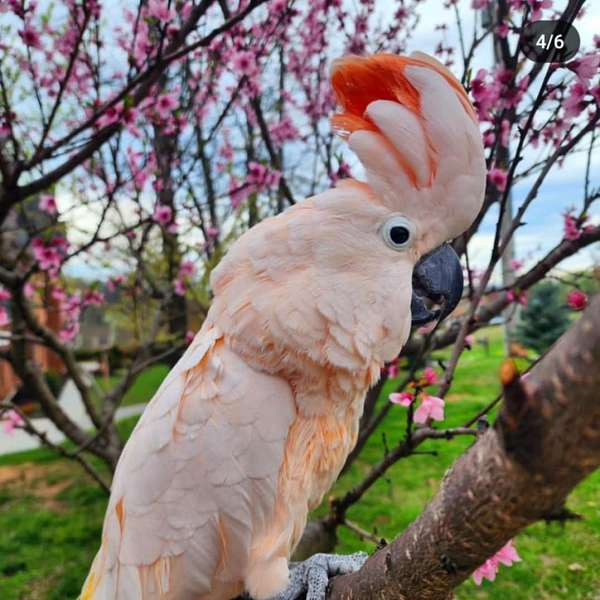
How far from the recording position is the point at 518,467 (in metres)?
A: 0.52

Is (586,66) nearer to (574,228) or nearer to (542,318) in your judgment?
(574,228)

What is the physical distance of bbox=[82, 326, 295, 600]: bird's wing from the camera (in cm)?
115

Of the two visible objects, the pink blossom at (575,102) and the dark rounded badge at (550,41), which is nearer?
the dark rounded badge at (550,41)

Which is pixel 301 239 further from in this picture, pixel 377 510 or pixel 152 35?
pixel 377 510

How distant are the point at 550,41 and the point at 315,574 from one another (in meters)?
1.76

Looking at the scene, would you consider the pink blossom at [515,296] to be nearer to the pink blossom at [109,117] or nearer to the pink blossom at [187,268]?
the pink blossom at [109,117]

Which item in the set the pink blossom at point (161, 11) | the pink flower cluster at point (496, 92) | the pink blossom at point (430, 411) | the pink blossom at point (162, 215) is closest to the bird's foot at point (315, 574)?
the pink blossom at point (430, 411)

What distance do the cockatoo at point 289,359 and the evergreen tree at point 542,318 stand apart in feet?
30.0

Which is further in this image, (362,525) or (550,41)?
(362,525)

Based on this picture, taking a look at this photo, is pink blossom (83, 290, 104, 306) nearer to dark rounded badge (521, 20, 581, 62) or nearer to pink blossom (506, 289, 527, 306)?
pink blossom (506, 289, 527, 306)

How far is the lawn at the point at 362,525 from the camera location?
304cm

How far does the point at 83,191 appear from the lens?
4.20 metres

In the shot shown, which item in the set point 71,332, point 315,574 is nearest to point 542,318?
point 71,332

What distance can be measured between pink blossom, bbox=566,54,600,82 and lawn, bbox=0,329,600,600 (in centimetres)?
105
